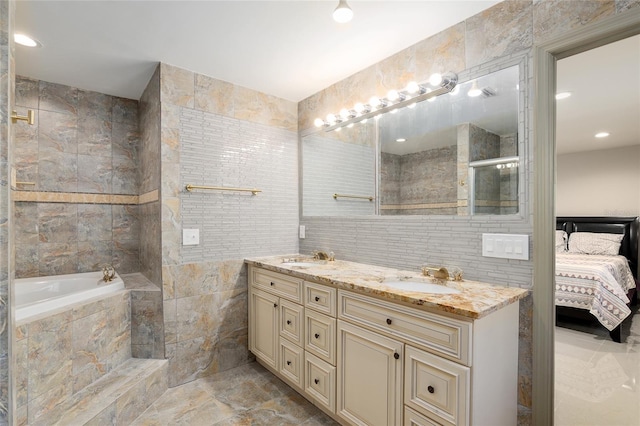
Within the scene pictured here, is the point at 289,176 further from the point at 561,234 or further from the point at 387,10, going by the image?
the point at 561,234

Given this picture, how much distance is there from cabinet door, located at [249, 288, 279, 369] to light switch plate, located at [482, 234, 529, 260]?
4.77ft

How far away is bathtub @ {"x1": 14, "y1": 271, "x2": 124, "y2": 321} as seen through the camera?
1.84m

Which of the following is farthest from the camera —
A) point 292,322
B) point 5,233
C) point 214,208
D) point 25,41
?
point 214,208

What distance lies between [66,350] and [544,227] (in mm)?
2700

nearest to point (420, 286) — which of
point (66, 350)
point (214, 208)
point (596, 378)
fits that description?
point (214, 208)

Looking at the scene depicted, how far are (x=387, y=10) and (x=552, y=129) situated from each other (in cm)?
107

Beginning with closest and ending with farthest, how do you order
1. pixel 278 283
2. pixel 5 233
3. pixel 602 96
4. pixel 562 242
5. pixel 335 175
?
pixel 5 233 < pixel 278 283 < pixel 335 175 < pixel 602 96 < pixel 562 242

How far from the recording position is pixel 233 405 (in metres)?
2.08

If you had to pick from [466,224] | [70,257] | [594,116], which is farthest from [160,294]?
[594,116]

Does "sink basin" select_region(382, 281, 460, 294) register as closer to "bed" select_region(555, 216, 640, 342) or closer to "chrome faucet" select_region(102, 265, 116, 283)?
"chrome faucet" select_region(102, 265, 116, 283)

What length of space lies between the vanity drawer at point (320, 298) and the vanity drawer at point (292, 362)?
0.36m

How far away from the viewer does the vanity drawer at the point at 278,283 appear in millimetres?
2080

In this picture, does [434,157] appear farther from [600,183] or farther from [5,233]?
[600,183]

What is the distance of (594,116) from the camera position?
11.3 feet
